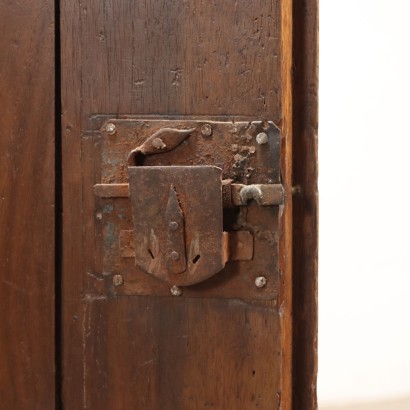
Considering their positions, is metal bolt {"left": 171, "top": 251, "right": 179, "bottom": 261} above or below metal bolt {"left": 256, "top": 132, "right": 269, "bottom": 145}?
below

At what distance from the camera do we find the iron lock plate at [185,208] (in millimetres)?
705

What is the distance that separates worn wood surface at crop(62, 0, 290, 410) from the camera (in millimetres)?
724

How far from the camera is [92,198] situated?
29.6 inches

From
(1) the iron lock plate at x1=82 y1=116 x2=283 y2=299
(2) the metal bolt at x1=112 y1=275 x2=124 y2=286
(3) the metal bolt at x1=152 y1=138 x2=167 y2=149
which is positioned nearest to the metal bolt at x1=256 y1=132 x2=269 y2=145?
(1) the iron lock plate at x1=82 y1=116 x2=283 y2=299

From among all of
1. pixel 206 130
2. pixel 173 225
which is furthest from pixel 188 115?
pixel 173 225

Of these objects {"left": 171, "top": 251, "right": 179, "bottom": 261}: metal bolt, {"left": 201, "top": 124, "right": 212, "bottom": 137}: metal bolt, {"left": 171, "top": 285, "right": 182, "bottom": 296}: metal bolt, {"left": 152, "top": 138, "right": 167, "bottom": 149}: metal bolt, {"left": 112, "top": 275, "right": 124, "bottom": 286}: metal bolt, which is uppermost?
{"left": 201, "top": 124, "right": 212, "bottom": 137}: metal bolt

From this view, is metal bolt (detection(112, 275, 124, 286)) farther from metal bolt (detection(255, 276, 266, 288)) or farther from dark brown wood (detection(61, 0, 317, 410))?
metal bolt (detection(255, 276, 266, 288))

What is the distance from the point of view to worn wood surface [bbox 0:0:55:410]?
0.76m

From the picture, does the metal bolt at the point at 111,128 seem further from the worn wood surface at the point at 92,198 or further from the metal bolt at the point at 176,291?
the metal bolt at the point at 176,291

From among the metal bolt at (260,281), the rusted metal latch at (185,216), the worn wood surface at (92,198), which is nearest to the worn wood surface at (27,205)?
the worn wood surface at (92,198)

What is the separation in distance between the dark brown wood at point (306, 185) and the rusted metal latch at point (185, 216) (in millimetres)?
62

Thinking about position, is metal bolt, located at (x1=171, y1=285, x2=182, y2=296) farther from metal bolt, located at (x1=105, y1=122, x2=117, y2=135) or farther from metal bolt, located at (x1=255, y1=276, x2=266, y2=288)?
metal bolt, located at (x1=105, y1=122, x2=117, y2=135)

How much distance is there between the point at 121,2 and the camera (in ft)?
2.43

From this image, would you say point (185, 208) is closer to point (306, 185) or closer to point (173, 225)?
point (173, 225)
